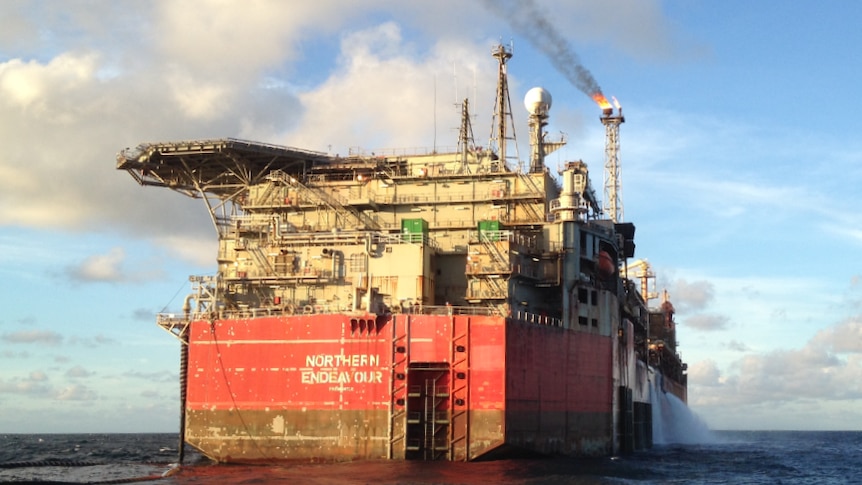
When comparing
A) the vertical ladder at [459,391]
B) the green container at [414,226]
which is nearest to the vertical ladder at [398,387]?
the vertical ladder at [459,391]

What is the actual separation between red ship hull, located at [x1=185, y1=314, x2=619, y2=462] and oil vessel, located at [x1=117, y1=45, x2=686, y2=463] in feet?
0.22

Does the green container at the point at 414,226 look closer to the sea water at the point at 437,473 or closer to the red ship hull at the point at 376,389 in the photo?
the red ship hull at the point at 376,389

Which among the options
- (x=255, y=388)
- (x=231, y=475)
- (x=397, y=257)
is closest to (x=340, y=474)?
(x=231, y=475)

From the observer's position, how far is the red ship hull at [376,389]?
39500 mm

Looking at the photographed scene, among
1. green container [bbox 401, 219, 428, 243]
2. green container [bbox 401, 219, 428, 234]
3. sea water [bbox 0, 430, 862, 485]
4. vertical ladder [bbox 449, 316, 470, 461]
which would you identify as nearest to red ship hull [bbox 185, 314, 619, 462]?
vertical ladder [bbox 449, 316, 470, 461]

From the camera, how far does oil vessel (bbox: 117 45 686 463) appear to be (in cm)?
3984

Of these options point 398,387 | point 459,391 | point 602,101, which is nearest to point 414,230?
point 398,387

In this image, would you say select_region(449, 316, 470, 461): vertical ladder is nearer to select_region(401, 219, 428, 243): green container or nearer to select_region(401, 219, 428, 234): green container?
select_region(401, 219, 428, 243): green container

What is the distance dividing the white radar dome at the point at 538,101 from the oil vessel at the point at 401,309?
0.44ft

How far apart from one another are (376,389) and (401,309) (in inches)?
164

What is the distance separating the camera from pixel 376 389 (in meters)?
39.9

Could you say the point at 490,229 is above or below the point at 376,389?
above

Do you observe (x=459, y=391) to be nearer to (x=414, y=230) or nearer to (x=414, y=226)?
(x=414, y=230)

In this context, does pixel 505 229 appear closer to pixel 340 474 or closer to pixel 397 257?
pixel 397 257
